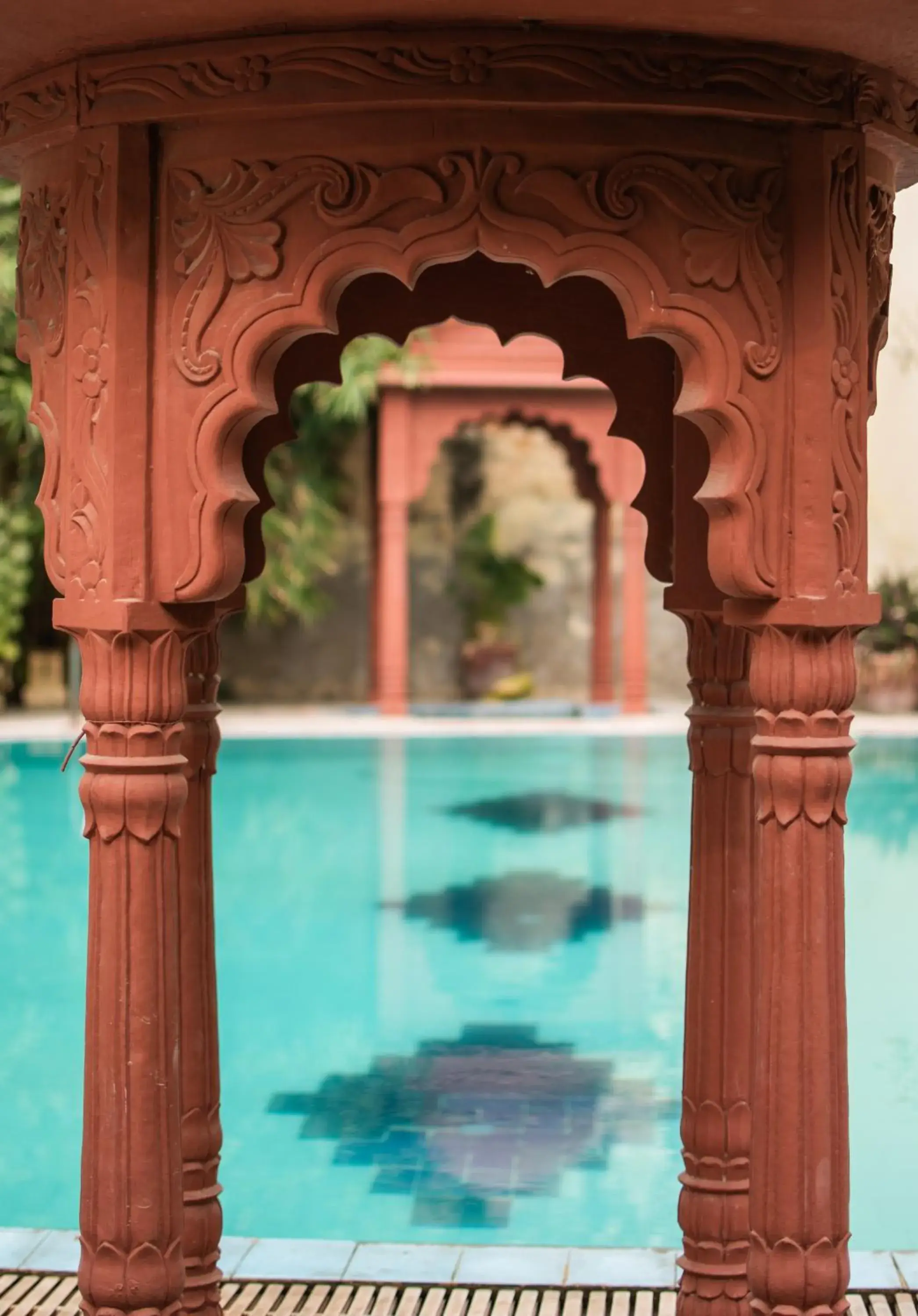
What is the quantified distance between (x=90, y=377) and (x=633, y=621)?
14737 millimetres

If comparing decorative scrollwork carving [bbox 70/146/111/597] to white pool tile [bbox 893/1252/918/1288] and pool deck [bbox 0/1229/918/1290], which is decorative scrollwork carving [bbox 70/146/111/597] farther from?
white pool tile [bbox 893/1252/918/1288]

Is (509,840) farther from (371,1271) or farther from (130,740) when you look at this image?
(130,740)

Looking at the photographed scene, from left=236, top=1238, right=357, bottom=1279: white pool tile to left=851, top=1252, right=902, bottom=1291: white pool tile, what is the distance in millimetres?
978

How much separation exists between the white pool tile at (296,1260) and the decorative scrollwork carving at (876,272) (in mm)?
1938

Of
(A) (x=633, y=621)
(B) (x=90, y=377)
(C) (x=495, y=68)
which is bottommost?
(A) (x=633, y=621)

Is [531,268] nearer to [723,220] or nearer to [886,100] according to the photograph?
[723,220]

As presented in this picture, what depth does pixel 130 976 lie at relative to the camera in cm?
252

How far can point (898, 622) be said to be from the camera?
18391 mm

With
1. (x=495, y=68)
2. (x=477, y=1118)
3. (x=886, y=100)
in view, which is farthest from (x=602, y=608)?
(x=495, y=68)

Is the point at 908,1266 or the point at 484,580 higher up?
the point at 484,580

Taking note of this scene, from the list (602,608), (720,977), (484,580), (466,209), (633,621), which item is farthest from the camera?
(484,580)

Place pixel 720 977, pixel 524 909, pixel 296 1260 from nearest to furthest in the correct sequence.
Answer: pixel 720 977
pixel 296 1260
pixel 524 909

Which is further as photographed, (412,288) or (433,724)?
(433,724)

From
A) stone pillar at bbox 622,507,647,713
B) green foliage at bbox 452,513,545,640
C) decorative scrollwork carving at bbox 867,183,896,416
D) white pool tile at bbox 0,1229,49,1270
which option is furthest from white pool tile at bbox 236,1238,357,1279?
green foliage at bbox 452,513,545,640
